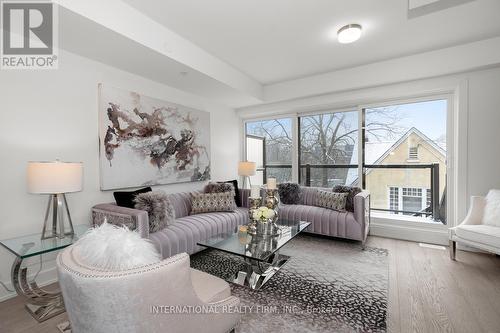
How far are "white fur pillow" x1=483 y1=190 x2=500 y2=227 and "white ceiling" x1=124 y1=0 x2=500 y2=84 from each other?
1901mm

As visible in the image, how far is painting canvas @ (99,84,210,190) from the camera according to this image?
2.86 metres

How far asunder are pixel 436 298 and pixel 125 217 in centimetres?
296

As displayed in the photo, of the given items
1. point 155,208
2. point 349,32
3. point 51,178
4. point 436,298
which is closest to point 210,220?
point 155,208

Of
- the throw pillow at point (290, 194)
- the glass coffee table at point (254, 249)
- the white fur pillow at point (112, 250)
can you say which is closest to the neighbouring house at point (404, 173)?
the throw pillow at point (290, 194)

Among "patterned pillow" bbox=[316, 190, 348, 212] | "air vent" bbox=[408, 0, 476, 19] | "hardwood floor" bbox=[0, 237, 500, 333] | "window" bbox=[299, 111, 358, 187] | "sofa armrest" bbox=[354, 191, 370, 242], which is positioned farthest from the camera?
"window" bbox=[299, 111, 358, 187]

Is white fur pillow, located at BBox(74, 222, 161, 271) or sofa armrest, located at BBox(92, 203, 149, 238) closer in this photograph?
white fur pillow, located at BBox(74, 222, 161, 271)

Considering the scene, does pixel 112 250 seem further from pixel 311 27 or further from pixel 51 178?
pixel 311 27

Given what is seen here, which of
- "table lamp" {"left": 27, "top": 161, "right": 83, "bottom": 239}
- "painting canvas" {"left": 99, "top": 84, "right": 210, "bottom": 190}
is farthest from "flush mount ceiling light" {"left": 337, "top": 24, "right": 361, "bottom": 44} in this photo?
"table lamp" {"left": 27, "top": 161, "right": 83, "bottom": 239}

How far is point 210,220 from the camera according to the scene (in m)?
3.06

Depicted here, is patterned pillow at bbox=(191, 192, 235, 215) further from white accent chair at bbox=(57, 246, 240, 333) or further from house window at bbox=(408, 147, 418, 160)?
house window at bbox=(408, 147, 418, 160)

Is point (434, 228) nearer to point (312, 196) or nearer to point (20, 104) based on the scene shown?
point (312, 196)

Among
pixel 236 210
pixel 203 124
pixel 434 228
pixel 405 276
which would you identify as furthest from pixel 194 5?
pixel 434 228

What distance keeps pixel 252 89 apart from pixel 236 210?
2107 mm

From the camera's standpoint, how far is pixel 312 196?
13.3 feet
